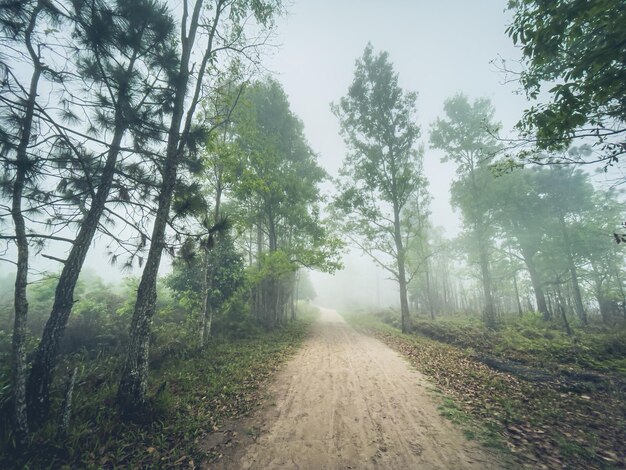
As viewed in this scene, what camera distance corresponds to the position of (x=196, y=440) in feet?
14.0

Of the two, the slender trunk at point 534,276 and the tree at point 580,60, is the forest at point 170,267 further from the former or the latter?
the slender trunk at point 534,276

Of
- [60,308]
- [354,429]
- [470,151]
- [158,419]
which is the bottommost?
[354,429]

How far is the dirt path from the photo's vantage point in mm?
3738

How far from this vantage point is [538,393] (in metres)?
5.84

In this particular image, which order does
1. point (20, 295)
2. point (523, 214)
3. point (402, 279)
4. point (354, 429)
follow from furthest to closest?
point (523, 214)
point (402, 279)
point (354, 429)
point (20, 295)

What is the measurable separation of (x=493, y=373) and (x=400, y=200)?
35.7 ft

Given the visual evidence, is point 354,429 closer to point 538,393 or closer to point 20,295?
point 538,393

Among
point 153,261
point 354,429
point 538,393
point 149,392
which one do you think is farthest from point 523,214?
point 149,392

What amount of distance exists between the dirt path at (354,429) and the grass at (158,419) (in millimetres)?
807

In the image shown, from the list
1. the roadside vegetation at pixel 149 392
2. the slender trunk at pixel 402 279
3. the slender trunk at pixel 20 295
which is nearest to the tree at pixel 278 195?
the roadside vegetation at pixel 149 392

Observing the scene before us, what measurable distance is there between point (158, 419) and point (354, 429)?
4018 mm

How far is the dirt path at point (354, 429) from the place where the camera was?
3.74 m

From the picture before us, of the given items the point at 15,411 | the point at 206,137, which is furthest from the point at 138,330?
the point at 206,137

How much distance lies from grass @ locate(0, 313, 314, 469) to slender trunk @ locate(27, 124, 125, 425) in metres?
0.65
